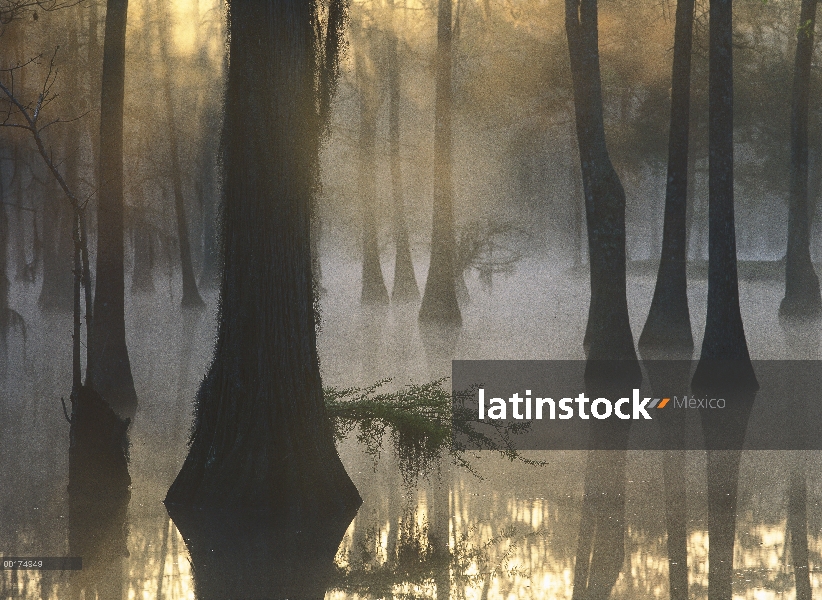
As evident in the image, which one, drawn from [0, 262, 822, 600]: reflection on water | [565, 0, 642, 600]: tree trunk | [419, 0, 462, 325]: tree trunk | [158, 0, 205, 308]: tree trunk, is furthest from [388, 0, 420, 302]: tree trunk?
[565, 0, 642, 600]: tree trunk

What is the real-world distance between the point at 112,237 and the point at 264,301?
22.7 feet

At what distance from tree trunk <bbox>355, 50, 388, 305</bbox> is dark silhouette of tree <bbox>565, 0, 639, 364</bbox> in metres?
14.8

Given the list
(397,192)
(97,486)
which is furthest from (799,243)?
(97,486)

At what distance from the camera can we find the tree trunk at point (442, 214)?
2508 centimetres

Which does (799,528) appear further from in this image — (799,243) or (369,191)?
(369,191)

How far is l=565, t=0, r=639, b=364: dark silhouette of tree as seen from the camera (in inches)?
595

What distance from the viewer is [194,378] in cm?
1673

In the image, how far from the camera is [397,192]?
28.7 metres

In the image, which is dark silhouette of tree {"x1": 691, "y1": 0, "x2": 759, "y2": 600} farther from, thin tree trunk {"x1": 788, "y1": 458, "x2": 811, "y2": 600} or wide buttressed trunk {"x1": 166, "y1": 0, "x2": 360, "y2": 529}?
wide buttressed trunk {"x1": 166, "y1": 0, "x2": 360, "y2": 529}

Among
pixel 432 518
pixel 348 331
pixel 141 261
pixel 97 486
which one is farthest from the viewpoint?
pixel 141 261

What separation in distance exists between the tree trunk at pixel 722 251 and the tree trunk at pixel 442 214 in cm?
1065

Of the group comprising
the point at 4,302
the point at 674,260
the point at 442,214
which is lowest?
the point at 674,260

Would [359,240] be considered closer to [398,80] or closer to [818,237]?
[398,80]

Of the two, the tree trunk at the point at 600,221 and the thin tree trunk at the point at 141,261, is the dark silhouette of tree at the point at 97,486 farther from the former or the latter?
the thin tree trunk at the point at 141,261
